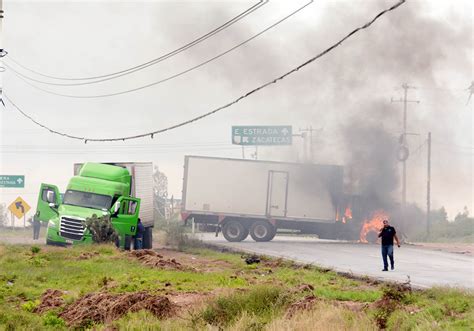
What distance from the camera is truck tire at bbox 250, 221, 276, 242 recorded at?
44.6 m

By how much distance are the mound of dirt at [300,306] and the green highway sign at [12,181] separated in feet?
172

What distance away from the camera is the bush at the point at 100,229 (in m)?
32.1

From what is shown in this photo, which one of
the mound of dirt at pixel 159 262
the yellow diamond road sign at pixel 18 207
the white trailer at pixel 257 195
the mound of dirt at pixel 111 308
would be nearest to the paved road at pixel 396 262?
the white trailer at pixel 257 195

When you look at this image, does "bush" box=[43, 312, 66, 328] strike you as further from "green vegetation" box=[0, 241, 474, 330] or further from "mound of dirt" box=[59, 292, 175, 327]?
"mound of dirt" box=[59, 292, 175, 327]

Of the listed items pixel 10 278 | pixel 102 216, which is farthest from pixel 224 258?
pixel 10 278

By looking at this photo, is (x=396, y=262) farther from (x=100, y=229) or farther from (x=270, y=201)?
(x=270, y=201)

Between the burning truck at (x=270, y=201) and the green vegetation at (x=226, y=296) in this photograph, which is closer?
the green vegetation at (x=226, y=296)

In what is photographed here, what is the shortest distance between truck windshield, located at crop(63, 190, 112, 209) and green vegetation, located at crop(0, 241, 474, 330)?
4.82 metres

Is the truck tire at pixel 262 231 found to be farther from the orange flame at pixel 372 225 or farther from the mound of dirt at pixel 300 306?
the mound of dirt at pixel 300 306

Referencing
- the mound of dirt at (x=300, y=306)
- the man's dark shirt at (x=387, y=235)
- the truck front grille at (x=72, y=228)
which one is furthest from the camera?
the truck front grille at (x=72, y=228)

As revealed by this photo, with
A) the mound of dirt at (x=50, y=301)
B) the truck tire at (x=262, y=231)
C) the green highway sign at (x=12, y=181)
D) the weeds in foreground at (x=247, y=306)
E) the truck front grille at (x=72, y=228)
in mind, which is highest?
the green highway sign at (x=12, y=181)

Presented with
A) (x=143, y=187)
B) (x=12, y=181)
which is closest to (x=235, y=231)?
(x=143, y=187)

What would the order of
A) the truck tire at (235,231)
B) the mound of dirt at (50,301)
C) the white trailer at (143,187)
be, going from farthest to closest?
the truck tire at (235,231)
the white trailer at (143,187)
the mound of dirt at (50,301)

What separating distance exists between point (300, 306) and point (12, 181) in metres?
53.9
